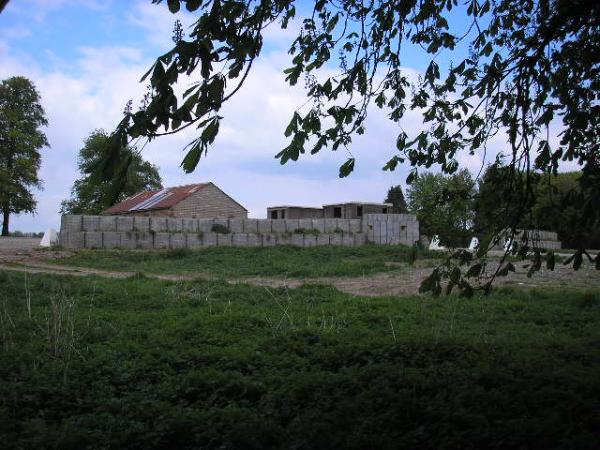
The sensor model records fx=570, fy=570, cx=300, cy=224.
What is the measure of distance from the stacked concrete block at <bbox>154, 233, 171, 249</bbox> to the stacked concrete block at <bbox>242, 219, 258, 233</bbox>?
3.24m

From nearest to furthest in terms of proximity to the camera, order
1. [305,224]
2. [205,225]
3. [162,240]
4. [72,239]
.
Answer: [72,239] < [162,240] < [205,225] < [305,224]

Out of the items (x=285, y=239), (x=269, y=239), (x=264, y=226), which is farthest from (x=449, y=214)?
(x=264, y=226)

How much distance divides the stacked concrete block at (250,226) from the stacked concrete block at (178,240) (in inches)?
105

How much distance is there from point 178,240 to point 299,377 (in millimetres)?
17979

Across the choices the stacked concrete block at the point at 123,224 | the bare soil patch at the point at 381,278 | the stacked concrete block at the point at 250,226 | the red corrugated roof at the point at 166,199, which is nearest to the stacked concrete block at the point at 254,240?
the stacked concrete block at the point at 250,226

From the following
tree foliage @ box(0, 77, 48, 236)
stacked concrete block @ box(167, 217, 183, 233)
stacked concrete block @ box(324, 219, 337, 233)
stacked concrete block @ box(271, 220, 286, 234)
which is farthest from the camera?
tree foliage @ box(0, 77, 48, 236)

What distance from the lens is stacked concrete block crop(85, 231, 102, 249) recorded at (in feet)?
68.5

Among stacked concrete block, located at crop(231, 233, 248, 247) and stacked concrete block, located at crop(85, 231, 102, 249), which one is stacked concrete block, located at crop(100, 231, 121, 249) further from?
stacked concrete block, located at crop(231, 233, 248, 247)

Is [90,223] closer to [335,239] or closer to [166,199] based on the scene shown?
[335,239]

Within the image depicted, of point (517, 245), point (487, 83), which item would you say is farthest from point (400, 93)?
point (517, 245)

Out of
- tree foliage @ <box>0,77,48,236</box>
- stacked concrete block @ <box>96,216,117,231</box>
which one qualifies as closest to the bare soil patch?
stacked concrete block @ <box>96,216,117,231</box>

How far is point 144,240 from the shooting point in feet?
71.2

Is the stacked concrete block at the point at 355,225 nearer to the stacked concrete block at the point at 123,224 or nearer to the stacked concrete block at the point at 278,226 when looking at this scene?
the stacked concrete block at the point at 278,226

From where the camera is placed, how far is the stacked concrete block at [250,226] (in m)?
23.6
